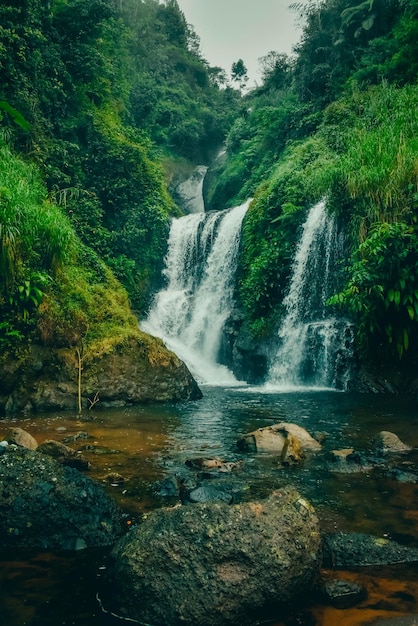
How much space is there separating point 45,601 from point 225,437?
4.20 metres

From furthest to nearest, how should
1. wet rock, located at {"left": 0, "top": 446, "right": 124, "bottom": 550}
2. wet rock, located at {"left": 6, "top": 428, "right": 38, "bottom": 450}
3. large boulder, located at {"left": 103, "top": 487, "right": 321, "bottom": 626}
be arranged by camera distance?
wet rock, located at {"left": 6, "top": 428, "right": 38, "bottom": 450}
wet rock, located at {"left": 0, "top": 446, "right": 124, "bottom": 550}
large boulder, located at {"left": 103, "top": 487, "right": 321, "bottom": 626}

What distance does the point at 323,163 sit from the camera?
48.2ft

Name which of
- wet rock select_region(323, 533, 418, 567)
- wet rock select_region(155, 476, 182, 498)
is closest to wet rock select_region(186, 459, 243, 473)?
wet rock select_region(155, 476, 182, 498)

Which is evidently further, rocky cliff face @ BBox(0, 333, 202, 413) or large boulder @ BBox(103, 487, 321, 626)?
rocky cliff face @ BBox(0, 333, 202, 413)

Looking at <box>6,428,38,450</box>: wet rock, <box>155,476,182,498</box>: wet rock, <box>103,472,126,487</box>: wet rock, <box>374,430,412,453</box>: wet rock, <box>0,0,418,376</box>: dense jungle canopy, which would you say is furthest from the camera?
<box>0,0,418,376</box>: dense jungle canopy

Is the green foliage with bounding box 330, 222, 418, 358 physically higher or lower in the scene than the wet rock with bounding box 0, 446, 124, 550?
higher

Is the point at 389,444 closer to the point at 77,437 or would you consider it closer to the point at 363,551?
the point at 363,551

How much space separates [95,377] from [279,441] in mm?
4781

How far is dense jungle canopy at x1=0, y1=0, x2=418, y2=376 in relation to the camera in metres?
9.38

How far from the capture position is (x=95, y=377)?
948 cm

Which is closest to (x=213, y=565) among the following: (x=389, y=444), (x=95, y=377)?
(x=389, y=444)

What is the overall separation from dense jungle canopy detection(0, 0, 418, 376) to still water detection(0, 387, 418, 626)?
2278mm

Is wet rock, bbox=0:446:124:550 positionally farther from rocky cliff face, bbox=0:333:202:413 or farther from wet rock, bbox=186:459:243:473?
rocky cliff face, bbox=0:333:202:413

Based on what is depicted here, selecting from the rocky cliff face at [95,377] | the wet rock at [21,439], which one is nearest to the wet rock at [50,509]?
the wet rock at [21,439]
